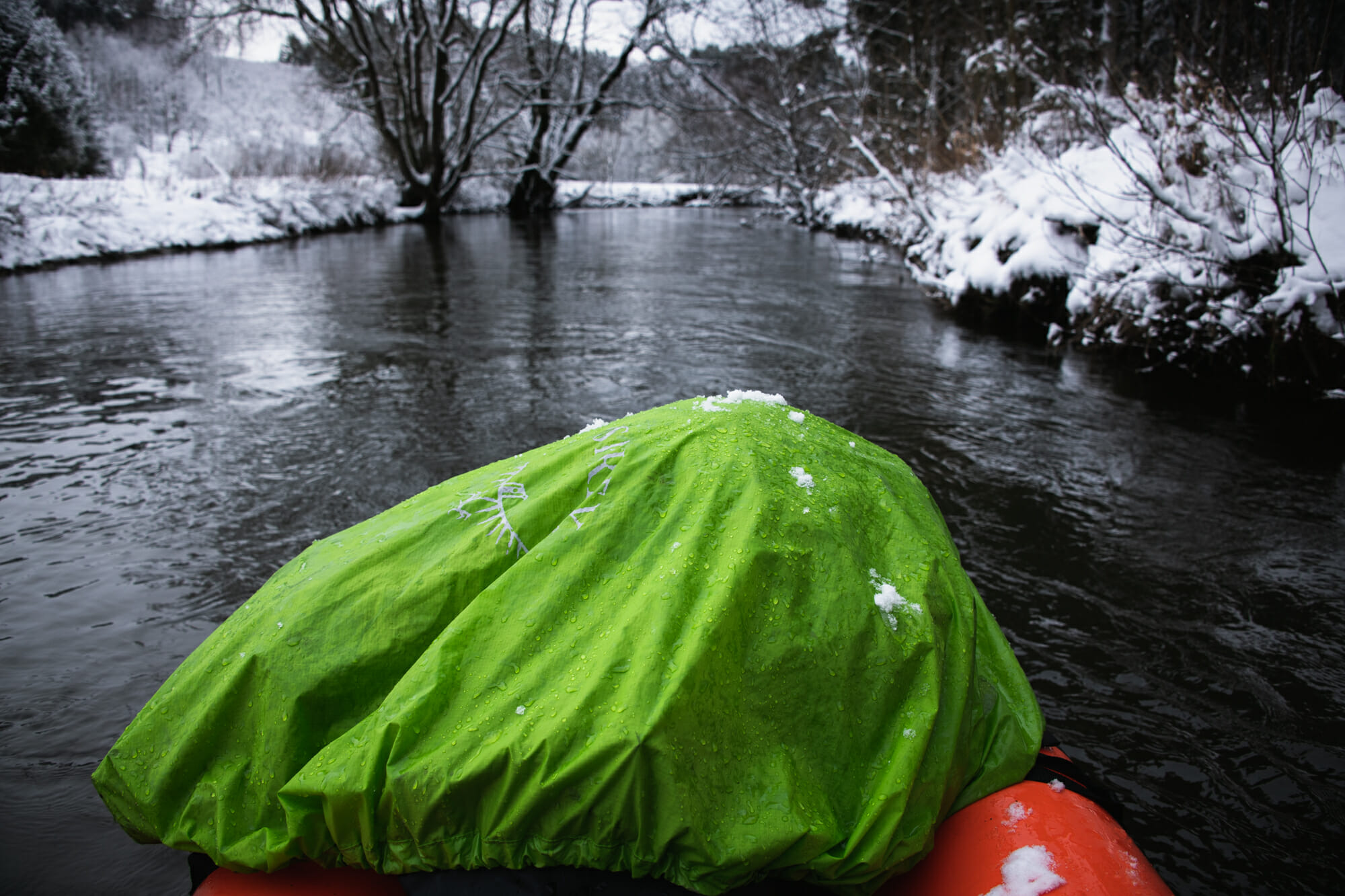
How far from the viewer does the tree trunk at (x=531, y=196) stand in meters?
26.3

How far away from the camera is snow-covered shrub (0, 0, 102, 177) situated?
13555 mm

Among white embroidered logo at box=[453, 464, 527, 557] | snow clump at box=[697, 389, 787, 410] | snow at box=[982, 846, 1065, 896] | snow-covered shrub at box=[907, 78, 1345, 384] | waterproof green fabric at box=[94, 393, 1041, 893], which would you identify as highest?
snow-covered shrub at box=[907, 78, 1345, 384]

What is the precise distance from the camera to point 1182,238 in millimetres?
5328

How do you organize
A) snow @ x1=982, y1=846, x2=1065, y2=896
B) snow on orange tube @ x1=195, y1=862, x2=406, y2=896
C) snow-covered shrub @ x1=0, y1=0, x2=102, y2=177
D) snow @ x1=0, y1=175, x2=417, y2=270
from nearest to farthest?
snow @ x1=982, y1=846, x2=1065, y2=896, snow on orange tube @ x1=195, y1=862, x2=406, y2=896, snow @ x1=0, y1=175, x2=417, y2=270, snow-covered shrub @ x1=0, y1=0, x2=102, y2=177

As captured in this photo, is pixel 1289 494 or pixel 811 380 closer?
pixel 1289 494

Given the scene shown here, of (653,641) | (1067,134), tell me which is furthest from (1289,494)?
(1067,134)

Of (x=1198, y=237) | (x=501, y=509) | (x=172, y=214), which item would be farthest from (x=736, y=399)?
(x=172, y=214)

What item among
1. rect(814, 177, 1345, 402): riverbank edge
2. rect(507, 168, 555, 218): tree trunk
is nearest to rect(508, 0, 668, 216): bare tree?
rect(507, 168, 555, 218): tree trunk

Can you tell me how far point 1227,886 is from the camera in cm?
184

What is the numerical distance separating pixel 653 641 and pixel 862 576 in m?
0.43

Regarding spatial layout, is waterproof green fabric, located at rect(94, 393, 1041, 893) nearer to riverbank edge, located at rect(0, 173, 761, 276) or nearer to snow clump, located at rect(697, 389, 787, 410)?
snow clump, located at rect(697, 389, 787, 410)

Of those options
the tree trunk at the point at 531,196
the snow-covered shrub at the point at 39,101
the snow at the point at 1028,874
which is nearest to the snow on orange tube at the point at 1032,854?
the snow at the point at 1028,874

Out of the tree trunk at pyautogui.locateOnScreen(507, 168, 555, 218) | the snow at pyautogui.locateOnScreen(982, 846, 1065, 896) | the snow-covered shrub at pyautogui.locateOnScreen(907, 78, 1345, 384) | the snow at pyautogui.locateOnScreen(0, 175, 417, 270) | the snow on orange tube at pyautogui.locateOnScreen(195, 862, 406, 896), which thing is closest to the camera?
the snow at pyautogui.locateOnScreen(982, 846, 1065, 896)

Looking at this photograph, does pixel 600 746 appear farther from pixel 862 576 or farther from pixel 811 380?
pixel 811 380
